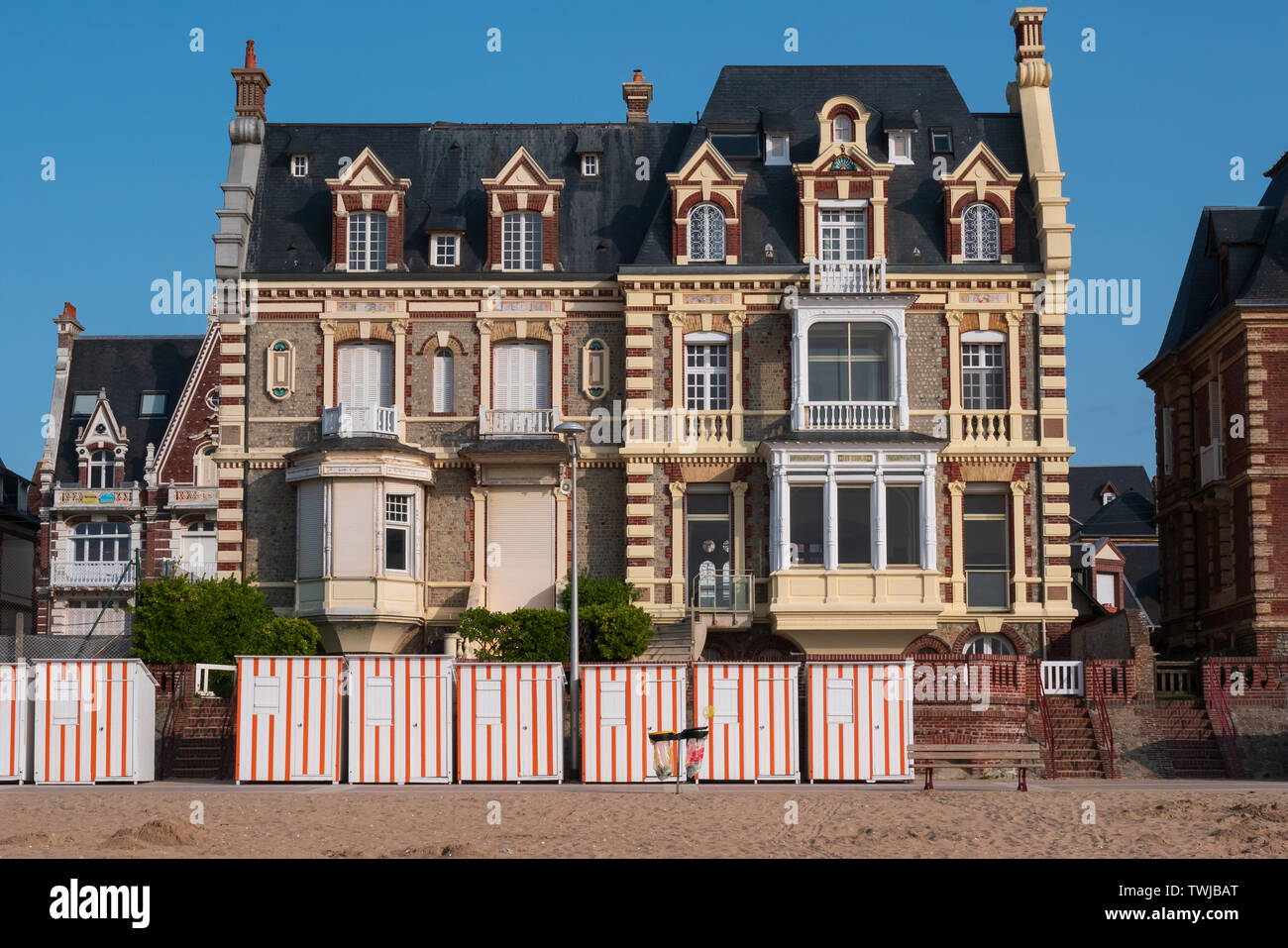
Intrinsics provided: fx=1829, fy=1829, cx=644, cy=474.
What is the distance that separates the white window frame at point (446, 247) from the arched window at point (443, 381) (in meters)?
2.16

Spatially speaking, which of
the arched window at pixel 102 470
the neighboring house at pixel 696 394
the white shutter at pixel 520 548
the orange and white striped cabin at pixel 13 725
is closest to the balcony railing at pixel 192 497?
the arched window at pixel 102 470

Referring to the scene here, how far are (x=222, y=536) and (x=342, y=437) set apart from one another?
390 cm

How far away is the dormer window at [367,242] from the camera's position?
44.1 metres

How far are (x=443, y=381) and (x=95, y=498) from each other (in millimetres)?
31343

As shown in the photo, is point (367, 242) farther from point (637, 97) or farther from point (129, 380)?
point (129, 380)

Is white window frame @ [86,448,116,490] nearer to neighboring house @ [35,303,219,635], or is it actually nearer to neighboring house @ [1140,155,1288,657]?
neighboring house @ [35,303,219,635]

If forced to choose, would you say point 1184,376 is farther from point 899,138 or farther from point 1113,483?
point 1113,483

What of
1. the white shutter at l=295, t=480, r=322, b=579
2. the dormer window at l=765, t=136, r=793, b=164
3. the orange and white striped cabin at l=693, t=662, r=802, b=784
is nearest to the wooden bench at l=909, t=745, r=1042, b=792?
the orange and white striped cabin at l=693, t=662, r=802, b=784

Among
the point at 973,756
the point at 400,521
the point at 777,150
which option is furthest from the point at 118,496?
the point at 973,756

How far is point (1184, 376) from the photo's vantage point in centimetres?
4797

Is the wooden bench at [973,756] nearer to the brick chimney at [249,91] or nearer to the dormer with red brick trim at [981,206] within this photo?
the dormer with red brick trim at [981,206]

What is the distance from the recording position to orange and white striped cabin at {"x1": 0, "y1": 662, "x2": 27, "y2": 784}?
3127 centimetres
